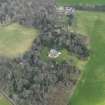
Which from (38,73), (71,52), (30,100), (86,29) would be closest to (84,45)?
(71,52)

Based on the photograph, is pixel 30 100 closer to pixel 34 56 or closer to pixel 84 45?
pixel 34 56

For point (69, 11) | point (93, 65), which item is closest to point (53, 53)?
point (93, 65)

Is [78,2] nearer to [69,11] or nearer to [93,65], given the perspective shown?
[69,11]

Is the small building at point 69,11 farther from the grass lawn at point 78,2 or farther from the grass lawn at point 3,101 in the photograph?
the grass lawn at point 3,101

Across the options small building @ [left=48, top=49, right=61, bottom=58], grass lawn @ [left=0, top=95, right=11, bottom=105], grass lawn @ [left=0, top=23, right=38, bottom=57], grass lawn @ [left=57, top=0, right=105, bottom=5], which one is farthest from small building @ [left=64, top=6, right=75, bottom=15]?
grass lawn @ [left=0, top=95, right=11, bottom=105]

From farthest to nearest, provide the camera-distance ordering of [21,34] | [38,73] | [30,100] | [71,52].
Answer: [21,34]
[71,52]
[38,73]
[30,100]

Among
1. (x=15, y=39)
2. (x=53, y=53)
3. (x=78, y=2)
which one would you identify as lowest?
(x=53, y=53)

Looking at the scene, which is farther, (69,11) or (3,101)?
(69,11)
